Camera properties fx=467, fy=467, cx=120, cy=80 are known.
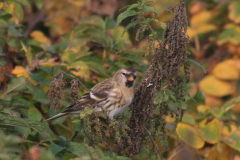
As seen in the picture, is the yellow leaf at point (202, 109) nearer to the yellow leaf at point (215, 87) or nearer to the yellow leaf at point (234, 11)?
the yellow leaf at point (215, 87)

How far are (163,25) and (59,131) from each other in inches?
52.8

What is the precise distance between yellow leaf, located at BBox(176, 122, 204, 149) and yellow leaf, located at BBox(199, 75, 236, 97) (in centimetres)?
178

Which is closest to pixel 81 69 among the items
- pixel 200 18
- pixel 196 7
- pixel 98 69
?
pixel 98 69

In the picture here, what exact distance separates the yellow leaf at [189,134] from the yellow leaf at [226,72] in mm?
1895

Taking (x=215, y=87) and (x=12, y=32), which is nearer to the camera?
(x=12, y=32)

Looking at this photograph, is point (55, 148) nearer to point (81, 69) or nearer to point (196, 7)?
point (81, 69)

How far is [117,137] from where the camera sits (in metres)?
2.58

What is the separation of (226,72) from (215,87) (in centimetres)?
23

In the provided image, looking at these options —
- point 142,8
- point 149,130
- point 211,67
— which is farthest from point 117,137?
point 211,67

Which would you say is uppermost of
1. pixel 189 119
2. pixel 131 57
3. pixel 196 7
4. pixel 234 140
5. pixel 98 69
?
pixel 196 7

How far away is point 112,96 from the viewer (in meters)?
3.49

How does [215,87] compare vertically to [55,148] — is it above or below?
below

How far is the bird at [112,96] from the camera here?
3311mm

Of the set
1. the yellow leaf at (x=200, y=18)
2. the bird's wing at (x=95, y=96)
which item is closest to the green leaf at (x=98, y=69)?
the bird's wing at (x=95, y=96)
